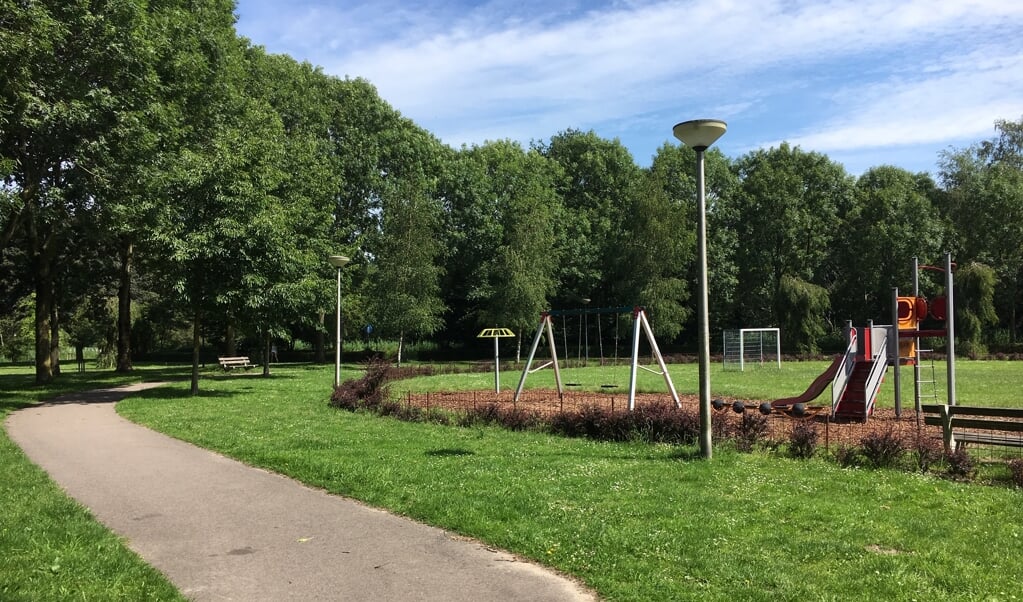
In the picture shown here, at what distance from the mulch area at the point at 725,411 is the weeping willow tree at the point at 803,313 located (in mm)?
29559

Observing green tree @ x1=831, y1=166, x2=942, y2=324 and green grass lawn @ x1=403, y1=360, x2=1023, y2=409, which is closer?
green grass lawn @ x1=403, y1=360, x2=1023, y2=409

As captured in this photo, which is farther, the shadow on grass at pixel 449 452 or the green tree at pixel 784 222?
the green tree at pixel 784 222

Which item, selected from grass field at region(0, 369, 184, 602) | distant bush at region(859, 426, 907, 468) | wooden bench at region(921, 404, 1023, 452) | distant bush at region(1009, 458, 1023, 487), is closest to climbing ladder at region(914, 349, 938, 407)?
wooden bench at region(921, 404, 1023, 452)

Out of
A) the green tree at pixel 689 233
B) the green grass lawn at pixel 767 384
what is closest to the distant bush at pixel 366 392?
the green grass lawn at pixel 767 384

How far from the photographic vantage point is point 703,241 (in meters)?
9.27

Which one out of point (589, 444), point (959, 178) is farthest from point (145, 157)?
point (959, 178)

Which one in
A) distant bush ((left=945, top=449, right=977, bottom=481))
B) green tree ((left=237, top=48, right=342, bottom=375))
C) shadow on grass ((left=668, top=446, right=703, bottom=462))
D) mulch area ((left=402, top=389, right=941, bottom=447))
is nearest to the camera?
distant bush ((left=945, top=449, right=977, bottom=481))

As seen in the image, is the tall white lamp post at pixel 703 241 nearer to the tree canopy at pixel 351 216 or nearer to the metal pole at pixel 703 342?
the metal pole at pixel 703 342

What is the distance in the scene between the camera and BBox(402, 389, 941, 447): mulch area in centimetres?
1095

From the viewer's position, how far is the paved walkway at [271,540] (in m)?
4.87

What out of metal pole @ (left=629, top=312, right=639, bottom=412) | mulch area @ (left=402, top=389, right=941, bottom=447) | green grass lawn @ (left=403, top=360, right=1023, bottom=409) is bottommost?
green grass lawn @ (left=403, top=360, right=1023, bottom=409)

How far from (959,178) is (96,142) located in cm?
5747

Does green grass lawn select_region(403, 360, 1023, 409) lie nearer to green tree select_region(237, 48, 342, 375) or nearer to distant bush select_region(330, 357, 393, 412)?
distant bush select_region(330, 357, 393, 412)

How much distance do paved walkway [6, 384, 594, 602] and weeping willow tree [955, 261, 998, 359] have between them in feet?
153
